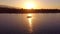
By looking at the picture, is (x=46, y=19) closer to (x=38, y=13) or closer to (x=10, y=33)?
(x=38, y=13)

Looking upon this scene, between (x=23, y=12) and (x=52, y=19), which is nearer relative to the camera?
(x=52, y=19)

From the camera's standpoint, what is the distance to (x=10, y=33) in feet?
16.4

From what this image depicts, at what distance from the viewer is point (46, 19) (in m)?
7.59

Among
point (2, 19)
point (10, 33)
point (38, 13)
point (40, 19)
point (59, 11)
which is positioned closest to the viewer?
point (10, 33)

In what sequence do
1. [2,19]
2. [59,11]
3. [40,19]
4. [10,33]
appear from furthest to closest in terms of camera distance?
[59,11]
[40,19]
[2,19]
[10,33]

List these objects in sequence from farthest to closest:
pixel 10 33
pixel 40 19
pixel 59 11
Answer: pixel 59 11
pixel 40 19
pixel 10 33

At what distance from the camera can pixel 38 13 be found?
9109 millimetres

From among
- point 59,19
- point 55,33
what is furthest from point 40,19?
point 55,33

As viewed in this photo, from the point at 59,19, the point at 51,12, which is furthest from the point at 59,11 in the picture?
the point at 59,19

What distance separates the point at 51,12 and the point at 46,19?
116cm

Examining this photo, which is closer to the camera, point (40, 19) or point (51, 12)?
point (40, 19)

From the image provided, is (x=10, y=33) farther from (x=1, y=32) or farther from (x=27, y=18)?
(x=27, y=18)

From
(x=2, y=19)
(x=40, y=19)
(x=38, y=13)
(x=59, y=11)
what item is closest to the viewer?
(x=2, y=19)

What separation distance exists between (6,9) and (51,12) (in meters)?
2.09
